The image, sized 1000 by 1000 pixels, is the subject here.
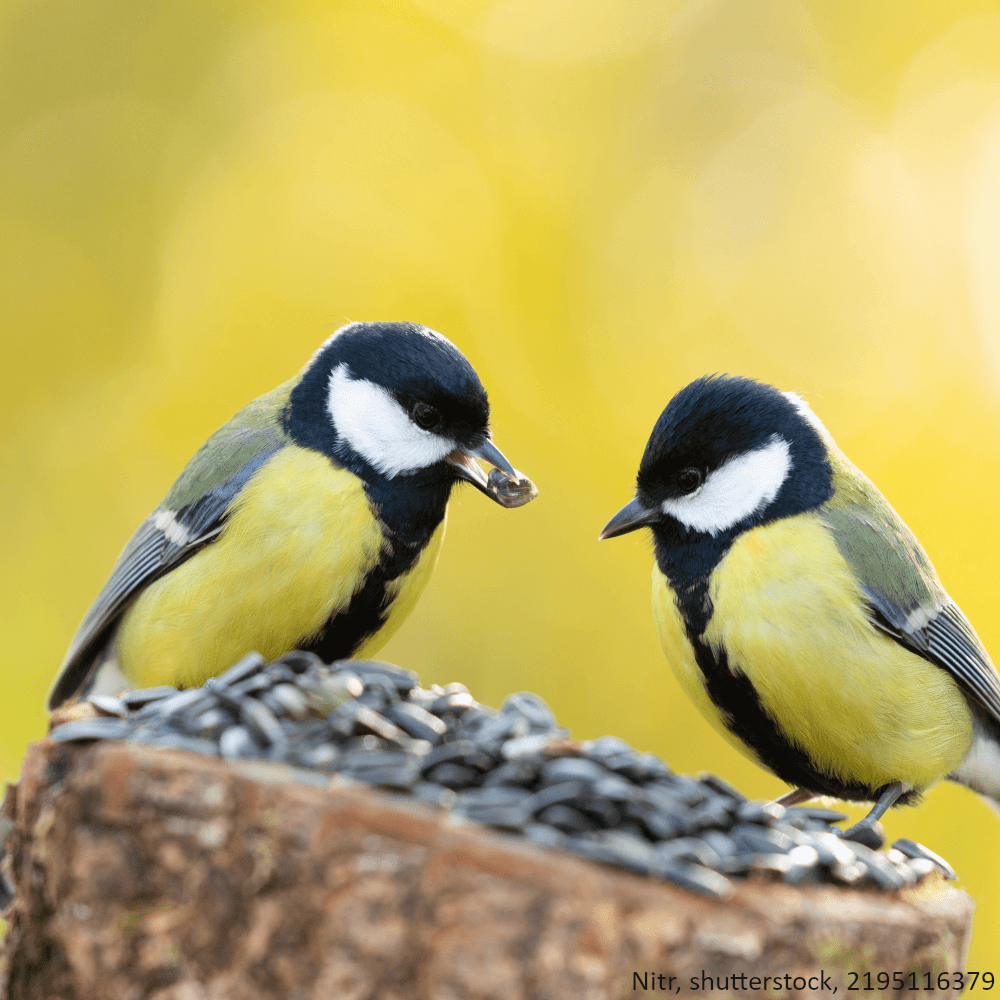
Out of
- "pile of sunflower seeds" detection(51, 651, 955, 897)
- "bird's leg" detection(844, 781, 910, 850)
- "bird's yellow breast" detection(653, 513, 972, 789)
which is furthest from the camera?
"bird's yellow breast" detection(653, 513, 972, 789)

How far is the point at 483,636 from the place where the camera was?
11.4 ft

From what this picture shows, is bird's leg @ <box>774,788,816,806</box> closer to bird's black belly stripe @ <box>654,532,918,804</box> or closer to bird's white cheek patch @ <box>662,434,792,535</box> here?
bird's black belly stripe @ <box>654,532,918,804</box>

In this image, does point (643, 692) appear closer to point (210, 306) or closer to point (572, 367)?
point (572, 367)

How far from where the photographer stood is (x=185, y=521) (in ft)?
5.80

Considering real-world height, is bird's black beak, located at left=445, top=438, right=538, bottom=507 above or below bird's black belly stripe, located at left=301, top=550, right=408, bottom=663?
above

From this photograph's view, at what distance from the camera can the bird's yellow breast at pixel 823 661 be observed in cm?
157

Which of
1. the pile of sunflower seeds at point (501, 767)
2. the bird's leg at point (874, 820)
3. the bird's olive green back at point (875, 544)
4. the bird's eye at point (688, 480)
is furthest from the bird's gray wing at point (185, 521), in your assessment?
the bird's leg at point (874, 820)

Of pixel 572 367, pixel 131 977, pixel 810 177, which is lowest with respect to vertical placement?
pixel 131 977

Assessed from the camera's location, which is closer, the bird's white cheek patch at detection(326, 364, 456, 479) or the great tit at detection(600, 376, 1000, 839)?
the great tit at detection(600, 376, 1000, 839)

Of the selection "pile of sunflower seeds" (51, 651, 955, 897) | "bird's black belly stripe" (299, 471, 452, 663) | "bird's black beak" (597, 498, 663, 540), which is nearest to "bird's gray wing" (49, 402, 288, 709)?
"bird's black belly stripe" (299, 471, 452, 663)

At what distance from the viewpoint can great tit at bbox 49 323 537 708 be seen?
1.62 m

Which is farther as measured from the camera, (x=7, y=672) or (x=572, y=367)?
(x=572, y=367)

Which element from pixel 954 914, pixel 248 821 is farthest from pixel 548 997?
pixel 954 914

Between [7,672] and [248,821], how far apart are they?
2.55 metres
